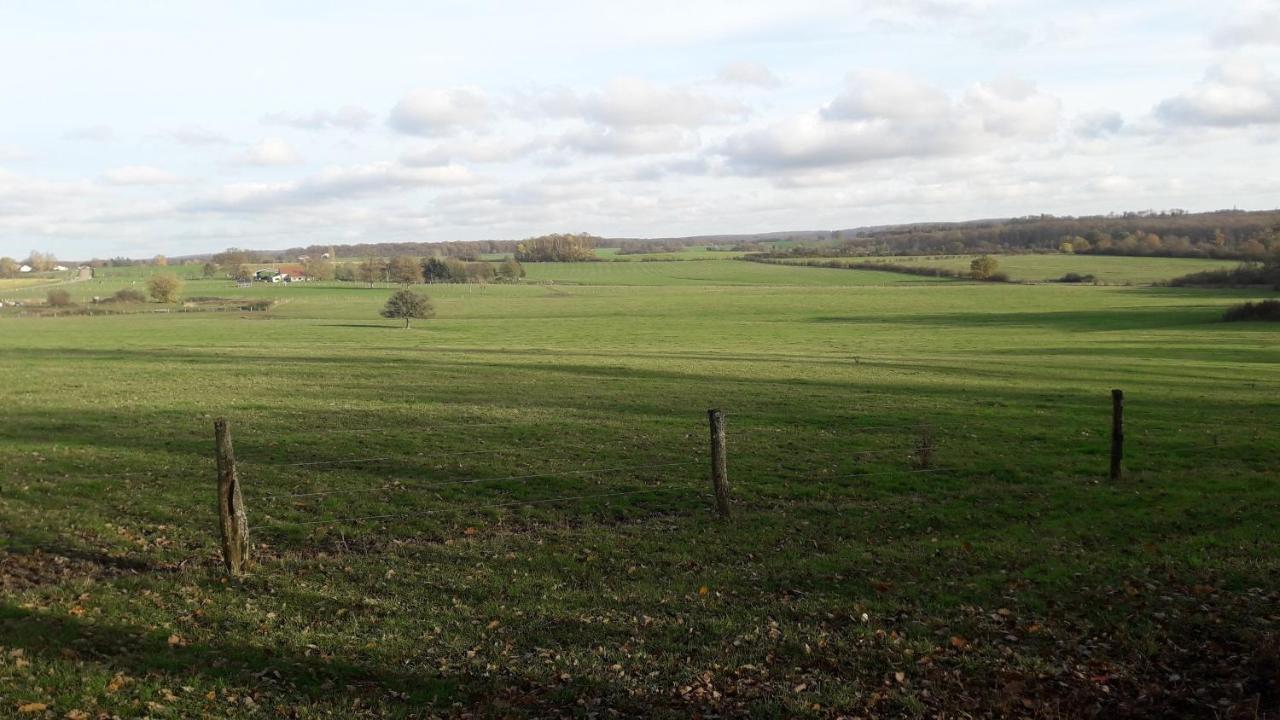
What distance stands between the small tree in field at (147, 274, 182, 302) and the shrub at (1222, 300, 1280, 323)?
120915 millimetres

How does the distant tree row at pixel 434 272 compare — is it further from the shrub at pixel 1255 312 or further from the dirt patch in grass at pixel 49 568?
the dirt patch in grass at pixel 49 568

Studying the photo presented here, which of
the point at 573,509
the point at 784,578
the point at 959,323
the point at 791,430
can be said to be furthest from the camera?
the point at 959,323

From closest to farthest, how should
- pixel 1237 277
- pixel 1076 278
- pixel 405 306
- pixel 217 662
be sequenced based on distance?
pixel 217 662 → pixel 405 306 → pixel 1237 277 → pixel 1076 278

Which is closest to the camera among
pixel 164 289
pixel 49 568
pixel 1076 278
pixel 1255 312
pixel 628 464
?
pixel 49 568

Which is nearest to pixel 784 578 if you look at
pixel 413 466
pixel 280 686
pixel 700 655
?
pixel 700 655

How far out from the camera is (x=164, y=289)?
117688mm

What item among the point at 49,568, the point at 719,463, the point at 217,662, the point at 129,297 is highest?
the point at 129,297

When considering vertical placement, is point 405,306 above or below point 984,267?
below

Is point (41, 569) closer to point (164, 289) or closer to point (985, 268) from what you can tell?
point (164, 289)

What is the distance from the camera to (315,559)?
485 inches

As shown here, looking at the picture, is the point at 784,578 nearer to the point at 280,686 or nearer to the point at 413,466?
the point at 280,686

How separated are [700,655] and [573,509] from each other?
6.27 meters

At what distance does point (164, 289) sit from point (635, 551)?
4849 inches

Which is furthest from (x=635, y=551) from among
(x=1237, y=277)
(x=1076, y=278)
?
(x=1076, y=278)
